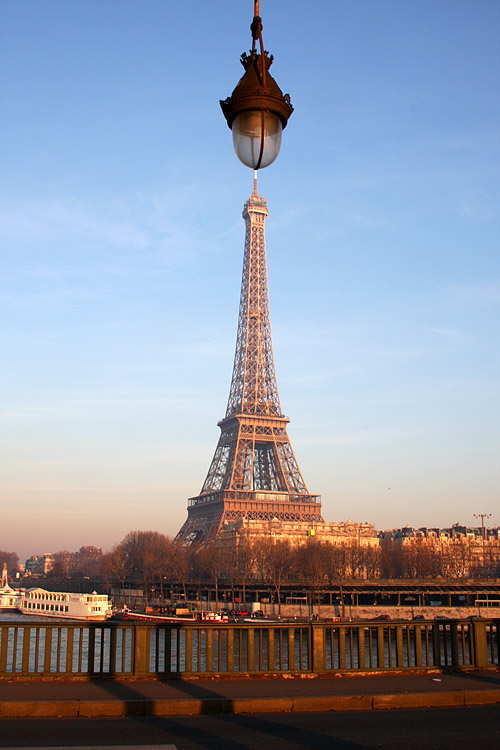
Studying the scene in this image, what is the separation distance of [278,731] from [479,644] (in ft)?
17.3

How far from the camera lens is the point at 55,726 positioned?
843 centimetres

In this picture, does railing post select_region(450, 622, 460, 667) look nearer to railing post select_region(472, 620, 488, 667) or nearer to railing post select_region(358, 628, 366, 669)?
railing post select_region(472, 620, 488, 667)

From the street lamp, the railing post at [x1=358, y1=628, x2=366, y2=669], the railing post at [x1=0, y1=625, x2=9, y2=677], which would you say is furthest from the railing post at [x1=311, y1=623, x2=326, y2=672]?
the street lamp

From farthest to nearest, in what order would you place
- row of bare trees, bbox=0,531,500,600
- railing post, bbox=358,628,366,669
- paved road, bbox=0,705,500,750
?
row of bare trees, bbox=0,531,500,600 → railing post, bbox=358,628,366,669 → paved road, bbox=0,705,500,750

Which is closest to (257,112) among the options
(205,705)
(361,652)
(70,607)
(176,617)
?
(205,705)

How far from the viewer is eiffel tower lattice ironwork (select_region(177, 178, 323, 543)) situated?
104 meters

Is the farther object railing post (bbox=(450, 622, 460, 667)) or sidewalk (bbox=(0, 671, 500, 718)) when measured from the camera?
railing post (bbox=(450, 622, 460, 667))

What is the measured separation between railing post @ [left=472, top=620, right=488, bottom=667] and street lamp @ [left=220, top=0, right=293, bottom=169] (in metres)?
8.85

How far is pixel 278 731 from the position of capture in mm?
8227

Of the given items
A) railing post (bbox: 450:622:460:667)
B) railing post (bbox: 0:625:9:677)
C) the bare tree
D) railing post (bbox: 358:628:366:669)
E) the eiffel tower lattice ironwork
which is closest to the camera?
railing post (bbox: 0:625:9:677)

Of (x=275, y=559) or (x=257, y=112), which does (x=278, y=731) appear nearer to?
(x=257, y=112)

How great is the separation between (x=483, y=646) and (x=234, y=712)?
5.09m

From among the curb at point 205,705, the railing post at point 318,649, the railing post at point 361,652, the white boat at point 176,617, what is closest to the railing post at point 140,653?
the curb at point 205,705

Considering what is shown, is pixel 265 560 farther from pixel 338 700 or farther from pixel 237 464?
pixel 338 700
